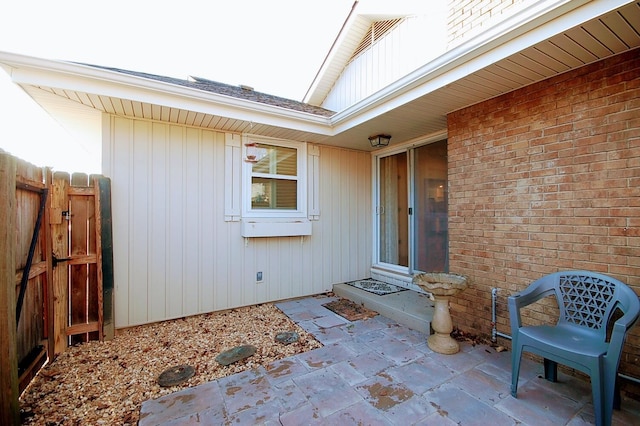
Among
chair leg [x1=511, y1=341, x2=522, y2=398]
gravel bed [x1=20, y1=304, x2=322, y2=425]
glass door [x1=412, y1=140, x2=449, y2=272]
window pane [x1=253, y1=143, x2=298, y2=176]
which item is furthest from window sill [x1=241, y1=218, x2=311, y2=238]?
chair leg [x1=511, y1=341, x2=522, y2=398]

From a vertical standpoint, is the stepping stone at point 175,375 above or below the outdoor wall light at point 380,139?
below

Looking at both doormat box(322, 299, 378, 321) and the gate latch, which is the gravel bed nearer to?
doormat box(322, 299, 378, 321)

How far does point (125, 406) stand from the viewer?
199 cm

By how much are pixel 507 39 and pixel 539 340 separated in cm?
225

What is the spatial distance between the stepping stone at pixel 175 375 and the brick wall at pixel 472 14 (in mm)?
4041

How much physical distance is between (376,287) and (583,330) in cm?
276

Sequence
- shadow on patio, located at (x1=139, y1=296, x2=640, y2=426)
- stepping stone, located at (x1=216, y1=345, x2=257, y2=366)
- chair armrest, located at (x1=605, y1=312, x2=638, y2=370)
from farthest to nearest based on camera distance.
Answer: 1. stepping stone, located at (x1=216, y1=345, x2=257, y2=366)
2. shadow on patio, located at (x1=139, y1=296, x2=640, y2=426)
3. chair armrest, located at (x1=605, y1=312, x2=638, y2=370)

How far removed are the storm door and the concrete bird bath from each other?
126 centimetres

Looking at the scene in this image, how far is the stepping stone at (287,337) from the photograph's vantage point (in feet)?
9.86

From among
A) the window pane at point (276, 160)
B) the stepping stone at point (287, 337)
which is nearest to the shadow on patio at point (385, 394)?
the stepping stone at point (287, 337)

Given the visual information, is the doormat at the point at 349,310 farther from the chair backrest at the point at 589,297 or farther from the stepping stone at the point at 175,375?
the chair backrest at the point at 589,297

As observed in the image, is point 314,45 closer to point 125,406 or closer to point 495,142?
point 495,142

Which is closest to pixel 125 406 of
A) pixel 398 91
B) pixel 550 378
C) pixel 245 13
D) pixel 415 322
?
pixel 415 322

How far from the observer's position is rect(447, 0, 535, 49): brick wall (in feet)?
8.87
